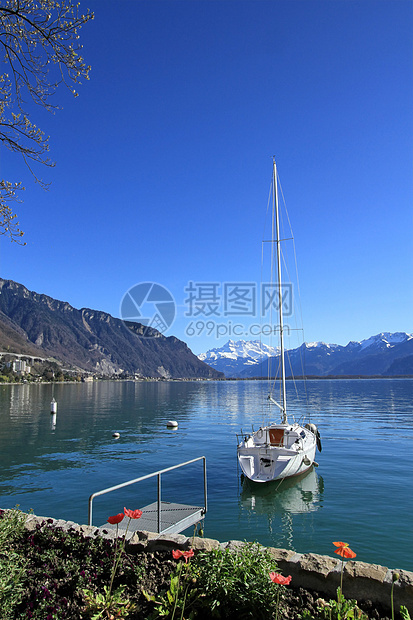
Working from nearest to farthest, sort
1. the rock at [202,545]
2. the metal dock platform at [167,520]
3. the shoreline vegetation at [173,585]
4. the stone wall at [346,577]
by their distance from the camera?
the shoreline vegetation at [173,585] → the stone wall at [346,577] → the rock at [202,545] → the metal dock platform at [167,520]

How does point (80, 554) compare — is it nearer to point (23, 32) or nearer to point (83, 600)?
point (83, 600)

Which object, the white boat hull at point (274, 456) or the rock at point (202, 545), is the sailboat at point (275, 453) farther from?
the rock at point (202, 545)

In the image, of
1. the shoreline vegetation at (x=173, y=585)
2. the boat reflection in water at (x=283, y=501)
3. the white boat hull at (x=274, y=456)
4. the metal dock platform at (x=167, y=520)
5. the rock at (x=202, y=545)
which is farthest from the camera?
the white boat hull at (x=274, y=456)

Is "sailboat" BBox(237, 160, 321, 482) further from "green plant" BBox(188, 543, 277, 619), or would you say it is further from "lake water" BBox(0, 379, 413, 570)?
"green plant" BBox(188, 543, 277, 619)

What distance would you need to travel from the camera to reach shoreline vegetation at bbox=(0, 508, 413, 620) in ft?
13.9

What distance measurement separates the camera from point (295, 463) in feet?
61.0

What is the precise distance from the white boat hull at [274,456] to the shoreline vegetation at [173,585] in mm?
13086

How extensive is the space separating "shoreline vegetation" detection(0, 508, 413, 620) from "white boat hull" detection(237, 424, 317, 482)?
13086 millimetres

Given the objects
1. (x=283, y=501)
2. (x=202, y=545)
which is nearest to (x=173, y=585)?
(x=202, y=545)

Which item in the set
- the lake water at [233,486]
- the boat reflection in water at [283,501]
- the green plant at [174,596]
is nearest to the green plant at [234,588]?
the green plant at [174,596]

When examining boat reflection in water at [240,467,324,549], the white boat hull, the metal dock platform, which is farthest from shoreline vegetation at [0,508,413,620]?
the white boat hull

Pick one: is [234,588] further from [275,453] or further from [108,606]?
[275,453]

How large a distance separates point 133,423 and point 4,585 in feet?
145

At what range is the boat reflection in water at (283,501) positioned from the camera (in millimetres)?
13484
